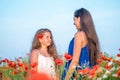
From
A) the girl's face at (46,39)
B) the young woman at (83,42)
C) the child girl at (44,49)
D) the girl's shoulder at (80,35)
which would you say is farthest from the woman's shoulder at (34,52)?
the girl's shoulder at (80,35)

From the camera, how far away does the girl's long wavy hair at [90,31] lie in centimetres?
409

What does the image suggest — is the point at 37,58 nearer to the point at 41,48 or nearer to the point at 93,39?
the point at 41,48

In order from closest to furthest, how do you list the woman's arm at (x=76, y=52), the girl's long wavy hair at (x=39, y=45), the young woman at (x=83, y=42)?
the woman's arm at (x=76, y=52) < the young woman at (x=83, y=42) < the girl's long wavy hair at (x=39, y=45)

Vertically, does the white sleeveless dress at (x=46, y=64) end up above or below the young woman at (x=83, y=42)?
below

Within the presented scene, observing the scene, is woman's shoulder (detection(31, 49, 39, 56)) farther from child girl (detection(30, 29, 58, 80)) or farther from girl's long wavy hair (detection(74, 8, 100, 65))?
girl's long wavy hair (detection(74, 8, 100, 65))

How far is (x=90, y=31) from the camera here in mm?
4109

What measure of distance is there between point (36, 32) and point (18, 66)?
108 cm

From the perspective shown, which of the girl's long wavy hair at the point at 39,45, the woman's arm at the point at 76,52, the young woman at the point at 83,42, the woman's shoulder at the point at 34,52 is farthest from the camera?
the girl's long wavy hair at the point at 39,45

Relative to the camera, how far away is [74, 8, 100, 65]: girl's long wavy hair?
13.4 ft

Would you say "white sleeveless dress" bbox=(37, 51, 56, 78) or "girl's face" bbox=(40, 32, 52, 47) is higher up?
"girl's face" bbox=(40, 32, 52, 47)

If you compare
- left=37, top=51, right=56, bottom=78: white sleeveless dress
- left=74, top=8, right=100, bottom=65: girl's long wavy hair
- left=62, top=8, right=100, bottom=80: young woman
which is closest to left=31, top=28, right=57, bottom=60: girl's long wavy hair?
left=37, top=51, right=56, bottom=78: white sleeveless dress

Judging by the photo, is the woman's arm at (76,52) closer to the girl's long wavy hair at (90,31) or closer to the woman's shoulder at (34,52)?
the girl's long wavy hair at (90,31)

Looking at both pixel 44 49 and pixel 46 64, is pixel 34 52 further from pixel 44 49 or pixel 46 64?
pixel 46 64

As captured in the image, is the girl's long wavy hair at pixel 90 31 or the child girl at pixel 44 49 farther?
the child girl at pixel 44 49
